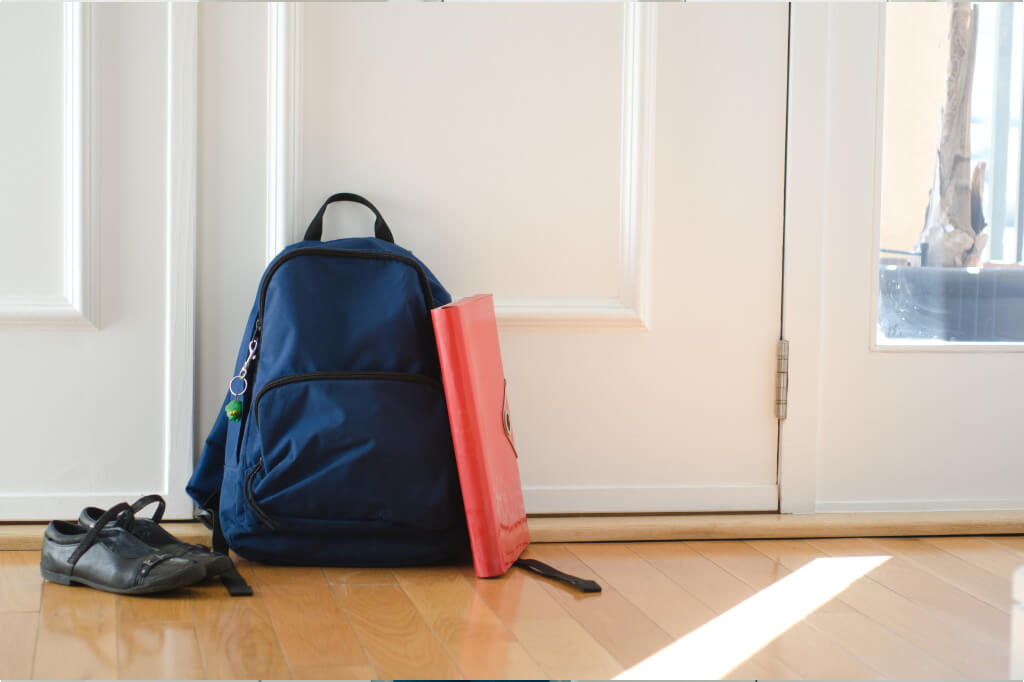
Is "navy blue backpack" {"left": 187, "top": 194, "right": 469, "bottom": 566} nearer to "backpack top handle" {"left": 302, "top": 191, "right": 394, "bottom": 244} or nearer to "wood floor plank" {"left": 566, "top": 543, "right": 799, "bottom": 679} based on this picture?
"backpack top handle" {"left": 302, "top": 191, "right": 394, "bottom": 244}

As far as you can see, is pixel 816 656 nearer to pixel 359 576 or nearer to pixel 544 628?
pixel 544 628

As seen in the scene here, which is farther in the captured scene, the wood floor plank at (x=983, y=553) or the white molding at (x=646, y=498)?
the white molding at (x=646, y=498)

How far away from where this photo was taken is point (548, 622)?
3.45ft

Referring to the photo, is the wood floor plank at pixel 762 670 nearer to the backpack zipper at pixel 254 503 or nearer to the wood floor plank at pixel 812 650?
the wood floor plank at pixel 812 650

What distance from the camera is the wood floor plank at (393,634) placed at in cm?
91

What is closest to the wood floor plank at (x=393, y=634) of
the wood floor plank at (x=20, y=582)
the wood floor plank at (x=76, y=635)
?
Answer: the wood floor plank at (x=76, y=635)

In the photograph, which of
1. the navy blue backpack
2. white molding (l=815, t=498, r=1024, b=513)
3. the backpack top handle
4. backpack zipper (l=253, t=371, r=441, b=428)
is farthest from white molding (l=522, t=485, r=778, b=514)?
the backpack top handle

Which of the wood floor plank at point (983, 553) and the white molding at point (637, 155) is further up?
the white molding at point (637, 155)

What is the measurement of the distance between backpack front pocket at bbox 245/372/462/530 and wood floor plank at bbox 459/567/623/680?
0.13 metres

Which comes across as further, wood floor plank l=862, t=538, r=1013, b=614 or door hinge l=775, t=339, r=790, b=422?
door hinge l=775, t=339, r=790, b=422

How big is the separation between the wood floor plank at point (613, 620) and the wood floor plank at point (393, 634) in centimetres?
17

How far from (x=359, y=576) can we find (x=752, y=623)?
489 mm

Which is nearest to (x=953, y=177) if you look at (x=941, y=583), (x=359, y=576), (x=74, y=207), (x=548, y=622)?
(x=941, y=583)

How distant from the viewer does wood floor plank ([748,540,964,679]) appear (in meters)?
0.92
